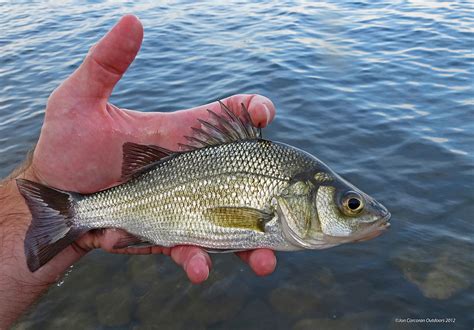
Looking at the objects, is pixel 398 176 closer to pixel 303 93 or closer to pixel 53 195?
pixel 303 93

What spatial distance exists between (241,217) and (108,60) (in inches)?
76.5

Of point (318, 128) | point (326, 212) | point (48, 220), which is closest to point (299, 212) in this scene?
point (326, 212)

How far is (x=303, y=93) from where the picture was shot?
10922 millimetres

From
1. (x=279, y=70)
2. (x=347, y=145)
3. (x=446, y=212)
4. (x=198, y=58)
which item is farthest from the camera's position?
(x=198, y=58)

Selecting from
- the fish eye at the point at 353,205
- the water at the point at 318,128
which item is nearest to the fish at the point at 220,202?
the fish eye at the point at 353,205

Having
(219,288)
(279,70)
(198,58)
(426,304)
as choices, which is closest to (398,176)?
(426,304)

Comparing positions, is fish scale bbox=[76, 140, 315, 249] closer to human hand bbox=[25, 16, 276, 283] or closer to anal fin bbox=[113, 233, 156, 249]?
anal fin bbox=[113, 233, 156, 249]

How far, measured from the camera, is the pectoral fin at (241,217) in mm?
3475

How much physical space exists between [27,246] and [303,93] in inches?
331

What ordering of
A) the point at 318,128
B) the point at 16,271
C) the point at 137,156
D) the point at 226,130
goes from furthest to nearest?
the point at 318,128 < the point at 16,271 < the point at 137,156 < the point at 226,130

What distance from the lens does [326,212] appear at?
11.4ft

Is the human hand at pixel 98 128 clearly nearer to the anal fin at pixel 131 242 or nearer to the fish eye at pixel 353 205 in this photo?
the anal fin at pixel 131 242

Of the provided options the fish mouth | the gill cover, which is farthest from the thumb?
the fish mouth

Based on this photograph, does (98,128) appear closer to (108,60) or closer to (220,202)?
(108,60)
